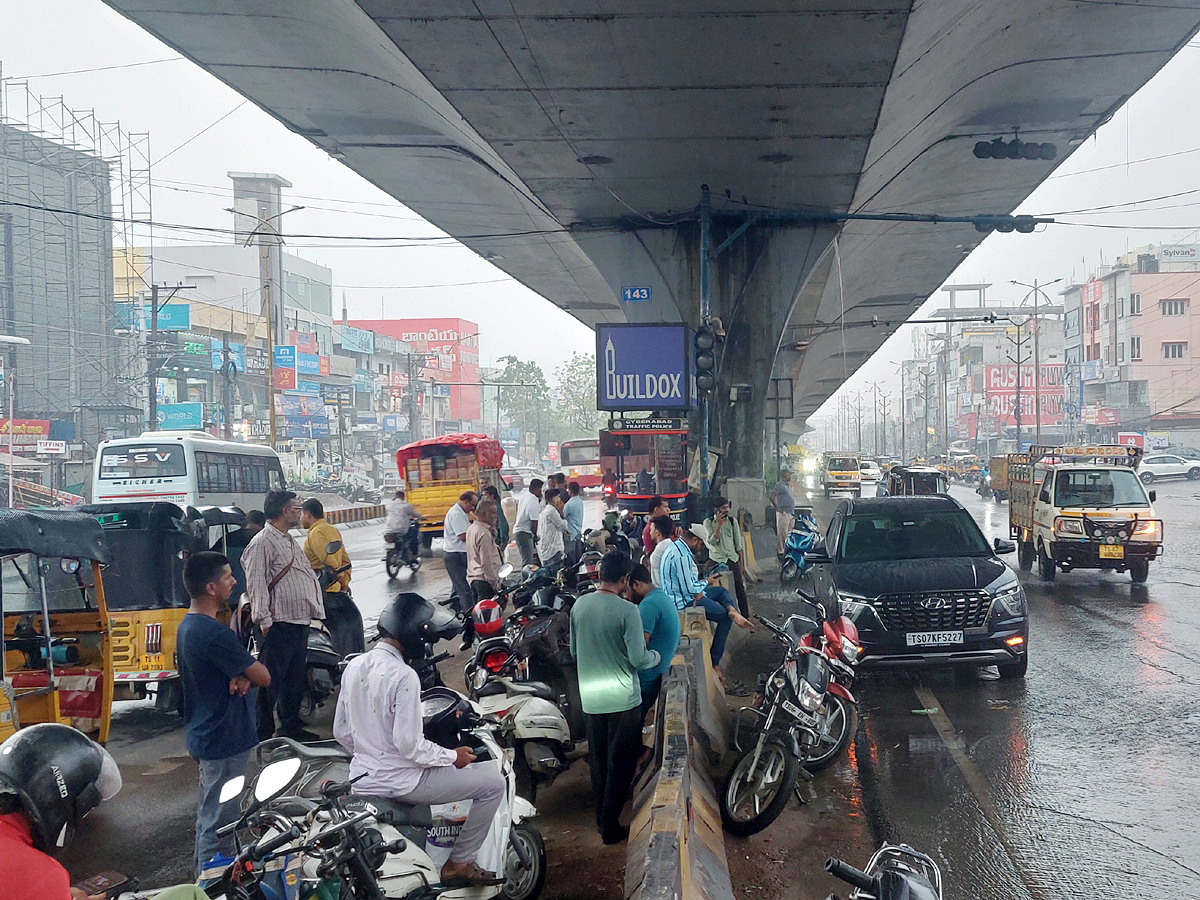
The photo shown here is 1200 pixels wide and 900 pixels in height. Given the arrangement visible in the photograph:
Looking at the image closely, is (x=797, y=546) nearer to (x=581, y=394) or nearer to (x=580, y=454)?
(x=580, y=454)

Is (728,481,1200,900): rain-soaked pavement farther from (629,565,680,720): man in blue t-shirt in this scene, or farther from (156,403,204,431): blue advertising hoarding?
(156,403,204,431): blue advertising hoarding

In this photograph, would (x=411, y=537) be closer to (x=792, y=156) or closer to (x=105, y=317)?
(x=792, y=156)

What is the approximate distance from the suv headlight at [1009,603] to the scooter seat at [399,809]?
6375 millimetres

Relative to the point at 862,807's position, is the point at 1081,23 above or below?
above

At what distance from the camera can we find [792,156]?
15.1 m

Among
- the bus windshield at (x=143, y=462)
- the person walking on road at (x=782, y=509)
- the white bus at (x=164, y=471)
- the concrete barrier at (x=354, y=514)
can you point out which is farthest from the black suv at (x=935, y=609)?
the concrete barrier at (x=354, y=514)

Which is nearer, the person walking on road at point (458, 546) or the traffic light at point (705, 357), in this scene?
the person walking on road at point (458, 546)

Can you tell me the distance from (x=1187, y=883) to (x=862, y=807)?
184cm

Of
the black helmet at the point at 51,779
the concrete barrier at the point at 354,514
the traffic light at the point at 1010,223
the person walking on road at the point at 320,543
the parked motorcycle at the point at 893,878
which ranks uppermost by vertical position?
the traffic light at the point at 1010,223

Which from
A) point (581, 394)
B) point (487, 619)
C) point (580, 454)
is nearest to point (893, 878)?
point (487, 619)

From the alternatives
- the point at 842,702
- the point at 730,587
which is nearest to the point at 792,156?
the point at 730,587

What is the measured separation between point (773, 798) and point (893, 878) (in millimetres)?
2898

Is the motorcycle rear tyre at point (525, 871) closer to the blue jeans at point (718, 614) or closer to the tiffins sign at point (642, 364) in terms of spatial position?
the blue jeans at point (718, 614)

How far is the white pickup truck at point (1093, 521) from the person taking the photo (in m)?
15.4
